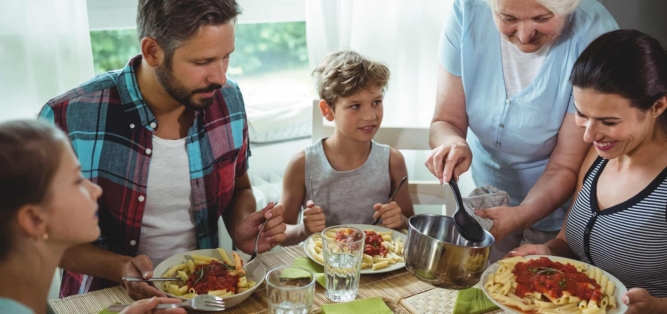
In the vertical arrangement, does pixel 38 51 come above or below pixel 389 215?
above

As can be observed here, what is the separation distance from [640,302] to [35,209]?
124 cm

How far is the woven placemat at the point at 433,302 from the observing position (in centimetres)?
138

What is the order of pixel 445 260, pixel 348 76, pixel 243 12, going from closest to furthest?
pixel 445 260
pixel 348 76
pixel 243 12

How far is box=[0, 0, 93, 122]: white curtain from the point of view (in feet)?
7.07

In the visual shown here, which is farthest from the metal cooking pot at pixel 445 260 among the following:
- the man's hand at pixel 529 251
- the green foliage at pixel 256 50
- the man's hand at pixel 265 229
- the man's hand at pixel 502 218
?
the green foliage at pixel 256 50

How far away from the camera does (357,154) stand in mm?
2248

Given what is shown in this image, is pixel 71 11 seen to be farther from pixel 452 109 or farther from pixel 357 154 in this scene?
pixel 452 109

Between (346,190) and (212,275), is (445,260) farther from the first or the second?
(346,190)

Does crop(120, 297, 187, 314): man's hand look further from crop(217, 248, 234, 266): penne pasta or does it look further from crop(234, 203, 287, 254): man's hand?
crop(234, 203, 287, 254): man's hand

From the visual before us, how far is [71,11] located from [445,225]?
5.18 feet

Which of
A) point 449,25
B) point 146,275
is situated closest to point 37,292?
point 146,275

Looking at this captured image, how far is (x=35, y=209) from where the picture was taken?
1028 millimetres

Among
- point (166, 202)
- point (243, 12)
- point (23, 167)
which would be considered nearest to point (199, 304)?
point (23, 167)

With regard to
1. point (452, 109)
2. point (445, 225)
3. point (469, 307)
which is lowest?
point (469, 307)
